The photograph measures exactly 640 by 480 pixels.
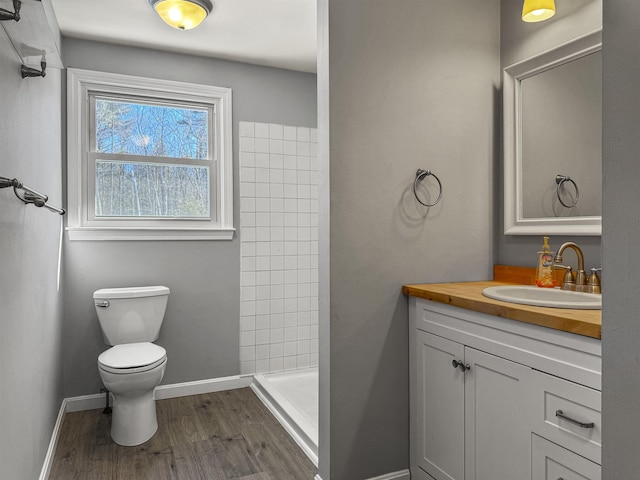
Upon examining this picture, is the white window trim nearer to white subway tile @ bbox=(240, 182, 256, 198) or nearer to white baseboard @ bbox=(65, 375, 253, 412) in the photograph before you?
white subway tile @ bbox=(240, 182, 256, 198)

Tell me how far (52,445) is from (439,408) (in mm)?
1914

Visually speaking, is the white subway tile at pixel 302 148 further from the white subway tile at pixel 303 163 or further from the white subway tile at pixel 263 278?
the white subway tile at pixel 263 278

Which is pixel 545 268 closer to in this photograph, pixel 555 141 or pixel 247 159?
pixel 555 141

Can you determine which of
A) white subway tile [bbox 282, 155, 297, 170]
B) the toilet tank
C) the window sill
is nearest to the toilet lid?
the toilet tank

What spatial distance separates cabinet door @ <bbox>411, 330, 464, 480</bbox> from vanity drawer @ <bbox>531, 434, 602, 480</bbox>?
0.33 m

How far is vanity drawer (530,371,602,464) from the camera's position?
3.97 ft

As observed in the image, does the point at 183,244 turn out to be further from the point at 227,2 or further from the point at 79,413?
the point at 227,2

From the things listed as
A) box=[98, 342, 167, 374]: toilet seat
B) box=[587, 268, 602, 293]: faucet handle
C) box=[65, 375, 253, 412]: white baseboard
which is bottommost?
box=[65, 375, 253, 412]: white baseboard

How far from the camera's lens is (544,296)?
1.78 meters

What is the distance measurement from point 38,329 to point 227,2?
1855 millimetres

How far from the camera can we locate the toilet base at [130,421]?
2.40m

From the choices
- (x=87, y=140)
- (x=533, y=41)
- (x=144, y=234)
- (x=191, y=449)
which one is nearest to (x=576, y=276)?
(x=533, y=41)

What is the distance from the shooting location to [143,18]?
2.57 m

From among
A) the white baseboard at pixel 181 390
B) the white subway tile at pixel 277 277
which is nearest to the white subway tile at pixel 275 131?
the white subway tile at pixel 277 277
